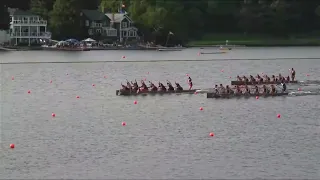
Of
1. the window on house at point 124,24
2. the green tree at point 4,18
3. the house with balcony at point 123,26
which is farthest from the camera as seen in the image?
the window on house at point 124,24

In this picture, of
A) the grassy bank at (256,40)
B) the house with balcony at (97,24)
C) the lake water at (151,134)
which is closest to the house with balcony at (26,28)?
the house with balcony at (97,24)

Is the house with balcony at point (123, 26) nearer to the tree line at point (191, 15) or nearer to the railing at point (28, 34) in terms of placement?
the tree line at point (191, 15)

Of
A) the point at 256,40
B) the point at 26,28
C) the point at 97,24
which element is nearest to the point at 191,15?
the point at 256,40

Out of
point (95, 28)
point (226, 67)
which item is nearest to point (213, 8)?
point (95, 28)

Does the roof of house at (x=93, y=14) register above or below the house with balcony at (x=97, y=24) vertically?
above

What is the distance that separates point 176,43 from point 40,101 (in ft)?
192

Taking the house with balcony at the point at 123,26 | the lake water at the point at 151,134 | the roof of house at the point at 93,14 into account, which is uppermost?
the roof of house at the point at 93,14

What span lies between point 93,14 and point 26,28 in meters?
8.97

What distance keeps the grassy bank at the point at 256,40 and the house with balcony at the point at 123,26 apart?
8191 mm

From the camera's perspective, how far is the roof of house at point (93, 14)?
92.1 meters

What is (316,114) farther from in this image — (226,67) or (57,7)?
(57,7)

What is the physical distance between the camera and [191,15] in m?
94.9

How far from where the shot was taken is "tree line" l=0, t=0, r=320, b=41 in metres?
88.4

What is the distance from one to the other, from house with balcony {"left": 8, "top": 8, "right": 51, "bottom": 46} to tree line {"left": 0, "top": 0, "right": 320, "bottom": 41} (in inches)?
39.7
